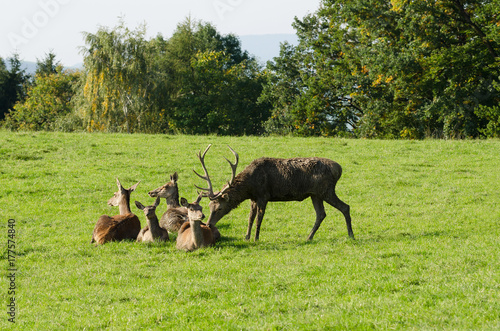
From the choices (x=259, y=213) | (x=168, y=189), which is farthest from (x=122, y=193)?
(x=259, y=213)

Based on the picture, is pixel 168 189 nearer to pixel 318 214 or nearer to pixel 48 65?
pixel 318 214

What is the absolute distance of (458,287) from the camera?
7.26 metres

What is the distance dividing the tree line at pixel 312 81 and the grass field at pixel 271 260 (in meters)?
11.7

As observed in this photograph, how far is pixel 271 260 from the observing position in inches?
364

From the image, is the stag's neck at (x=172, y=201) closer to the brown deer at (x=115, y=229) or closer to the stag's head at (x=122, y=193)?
the stag's head at (x=122, y=193)

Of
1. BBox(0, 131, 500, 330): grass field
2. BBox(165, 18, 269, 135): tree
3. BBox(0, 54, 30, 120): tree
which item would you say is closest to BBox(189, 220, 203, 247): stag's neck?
BBox(0, 131, 500, 330): grass field

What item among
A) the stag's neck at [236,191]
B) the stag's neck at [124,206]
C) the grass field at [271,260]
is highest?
the stag's neck at [236,191]

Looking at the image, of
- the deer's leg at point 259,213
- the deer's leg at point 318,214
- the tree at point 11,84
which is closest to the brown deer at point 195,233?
the deer's leg at point 259,213

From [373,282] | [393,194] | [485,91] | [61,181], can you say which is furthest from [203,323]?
[485,91]

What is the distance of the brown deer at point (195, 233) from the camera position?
32.7 feet

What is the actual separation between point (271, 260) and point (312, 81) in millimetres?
30610

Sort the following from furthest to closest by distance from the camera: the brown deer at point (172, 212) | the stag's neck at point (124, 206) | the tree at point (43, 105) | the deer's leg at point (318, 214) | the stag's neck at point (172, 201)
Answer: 1. the tree at point (43, 105)
2. the stag's neck at point (172, 201)
3. the stag's neck at point (124, 206)
4. the brown deer at point (172, 212)
5. the deer's leg at point (318, 214)

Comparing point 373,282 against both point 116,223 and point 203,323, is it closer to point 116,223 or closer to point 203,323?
point 203,323

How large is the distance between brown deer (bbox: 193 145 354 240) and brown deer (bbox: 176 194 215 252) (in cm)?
70
